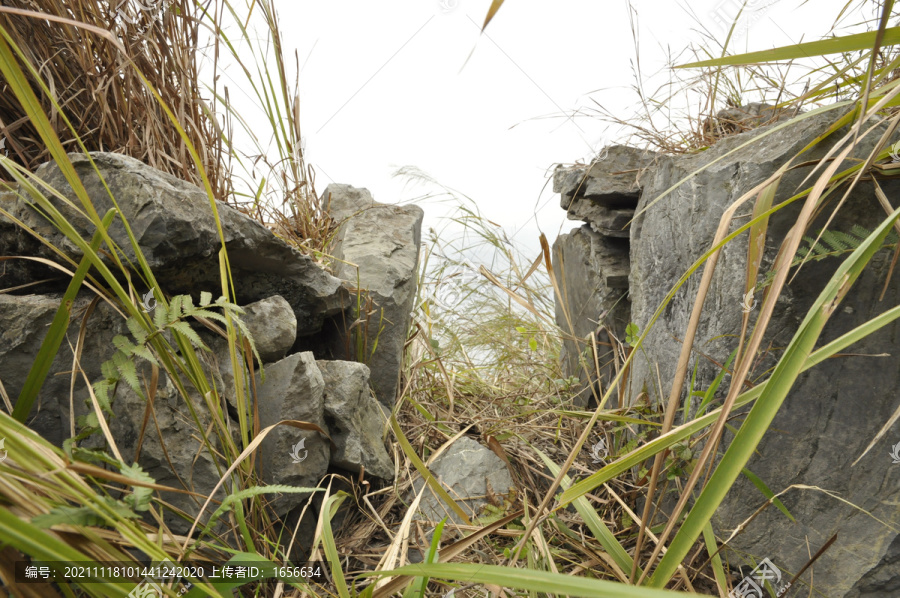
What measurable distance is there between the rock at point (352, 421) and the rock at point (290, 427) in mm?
76

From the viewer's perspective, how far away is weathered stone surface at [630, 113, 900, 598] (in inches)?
51.0

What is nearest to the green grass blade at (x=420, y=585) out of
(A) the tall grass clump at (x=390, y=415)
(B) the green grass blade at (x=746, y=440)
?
(A) the tall grass clump at (x=390, y=415)

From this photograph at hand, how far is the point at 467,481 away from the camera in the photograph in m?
1.73

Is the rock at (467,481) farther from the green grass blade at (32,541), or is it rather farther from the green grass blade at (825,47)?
the green grass blade at (825,47)

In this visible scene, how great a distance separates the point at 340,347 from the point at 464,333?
4.65 feet

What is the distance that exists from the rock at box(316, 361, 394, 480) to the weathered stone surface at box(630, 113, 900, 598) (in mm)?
934

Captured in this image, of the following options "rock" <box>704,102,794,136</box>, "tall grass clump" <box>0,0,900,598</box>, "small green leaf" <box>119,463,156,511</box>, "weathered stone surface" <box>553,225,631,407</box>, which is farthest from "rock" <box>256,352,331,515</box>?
"rock" <box>704,102,794,136</box>

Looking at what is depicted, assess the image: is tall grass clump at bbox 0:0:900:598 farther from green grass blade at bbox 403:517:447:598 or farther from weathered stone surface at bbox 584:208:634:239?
weathered stone surface at bbox 584:208:634:239

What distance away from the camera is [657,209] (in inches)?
69.1

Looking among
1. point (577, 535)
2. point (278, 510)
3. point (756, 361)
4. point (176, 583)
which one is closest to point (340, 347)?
point (278, 510)

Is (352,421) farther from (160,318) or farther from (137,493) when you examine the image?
(137,493)

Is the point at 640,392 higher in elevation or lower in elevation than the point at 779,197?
lower

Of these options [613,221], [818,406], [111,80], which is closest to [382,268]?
[613,221]

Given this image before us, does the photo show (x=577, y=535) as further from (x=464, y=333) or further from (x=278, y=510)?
(x=464, y=333)
